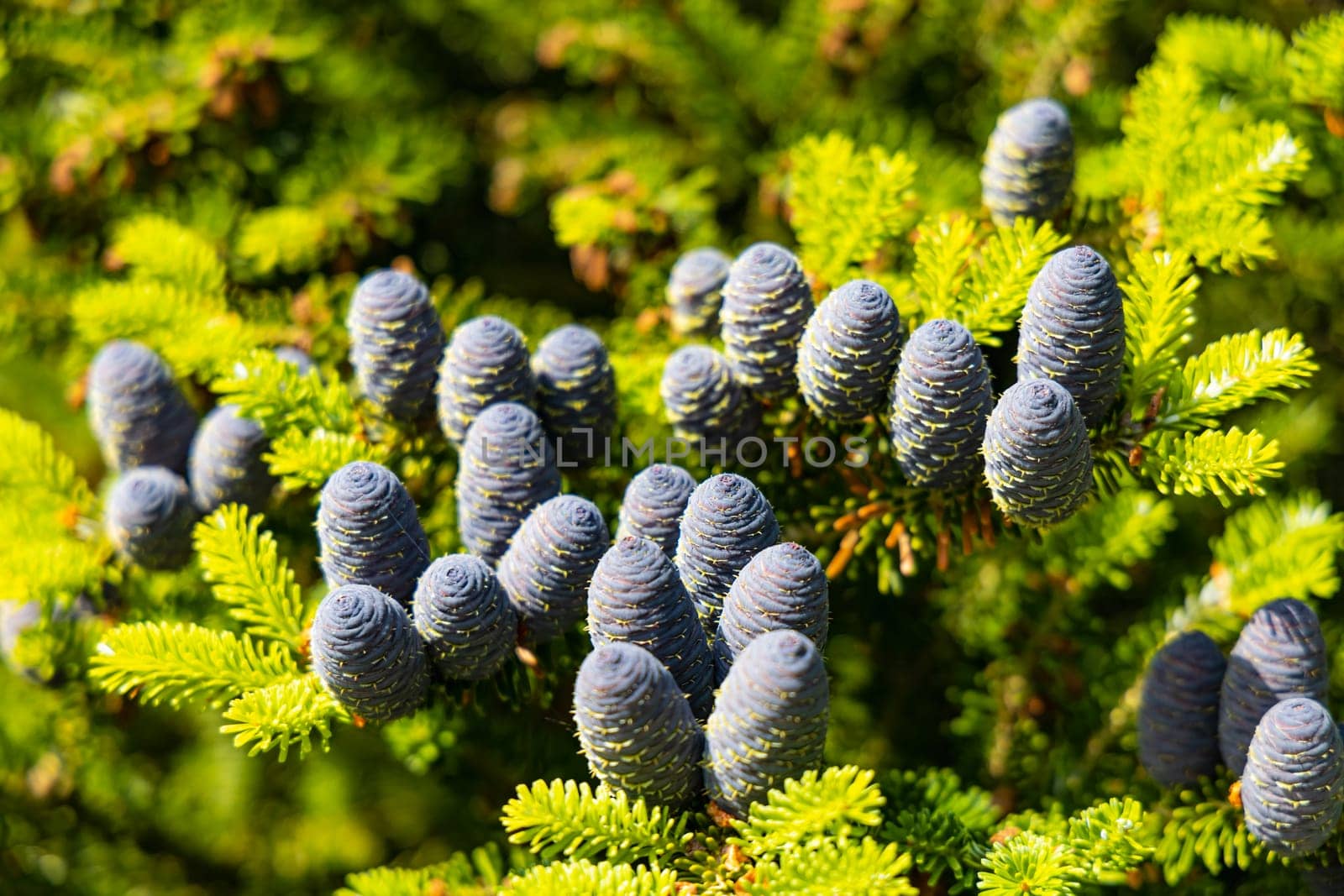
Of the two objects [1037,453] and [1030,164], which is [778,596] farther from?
[1030,164]

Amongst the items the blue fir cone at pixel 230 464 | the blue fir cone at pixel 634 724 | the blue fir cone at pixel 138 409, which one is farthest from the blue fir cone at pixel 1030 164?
the blue fir cone at pixel 138 409

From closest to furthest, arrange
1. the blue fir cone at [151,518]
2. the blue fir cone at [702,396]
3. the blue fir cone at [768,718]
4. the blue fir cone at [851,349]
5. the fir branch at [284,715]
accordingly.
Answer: the blue fir cone at [768,718] → the fir branch at [284,715] → the blue fir cone at [851,349] → the blue fir cone at [702,396] → the blue fir cone at [151,518]

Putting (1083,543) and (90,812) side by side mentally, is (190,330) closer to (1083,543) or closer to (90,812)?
(90,812)

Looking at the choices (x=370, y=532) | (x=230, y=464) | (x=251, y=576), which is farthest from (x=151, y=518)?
(x=370, y=532)

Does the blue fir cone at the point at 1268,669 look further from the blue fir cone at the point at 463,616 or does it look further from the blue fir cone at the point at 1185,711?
the blue fir cone at the point at 463,616

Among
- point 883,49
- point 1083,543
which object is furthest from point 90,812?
point 883,49

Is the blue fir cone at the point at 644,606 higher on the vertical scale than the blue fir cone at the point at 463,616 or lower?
higher

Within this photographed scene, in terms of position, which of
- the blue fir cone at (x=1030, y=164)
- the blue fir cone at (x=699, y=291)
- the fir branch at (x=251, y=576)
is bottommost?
the fir branch at (x=251, y=576)

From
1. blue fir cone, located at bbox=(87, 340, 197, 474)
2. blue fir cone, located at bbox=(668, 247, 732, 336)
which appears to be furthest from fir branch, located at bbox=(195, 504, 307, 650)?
blue fir cone, located at bbox=(668, 247, 732, 336)
